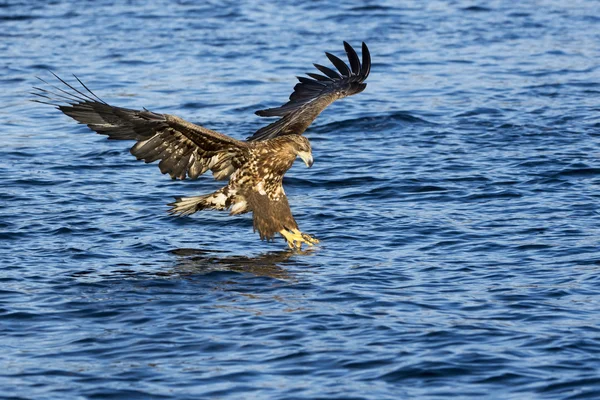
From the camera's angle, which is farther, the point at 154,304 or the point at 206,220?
the point at 206,220

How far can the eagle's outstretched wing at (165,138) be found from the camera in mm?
8086

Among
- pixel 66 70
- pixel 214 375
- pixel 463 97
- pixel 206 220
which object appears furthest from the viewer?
pixel 66 70

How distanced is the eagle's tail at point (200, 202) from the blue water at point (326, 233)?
0.32 m

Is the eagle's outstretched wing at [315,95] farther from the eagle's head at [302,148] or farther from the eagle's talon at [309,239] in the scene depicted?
the eagle's talon at [309,239]

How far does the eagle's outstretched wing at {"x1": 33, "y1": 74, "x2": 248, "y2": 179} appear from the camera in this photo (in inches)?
318

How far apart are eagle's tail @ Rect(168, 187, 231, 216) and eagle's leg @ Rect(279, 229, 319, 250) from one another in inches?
21.8

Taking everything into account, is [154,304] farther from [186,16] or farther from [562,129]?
[186,16]

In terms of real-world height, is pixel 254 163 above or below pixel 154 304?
above

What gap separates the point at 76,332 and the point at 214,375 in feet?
3.89

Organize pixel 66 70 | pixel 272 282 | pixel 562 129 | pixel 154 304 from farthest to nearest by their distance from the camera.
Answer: pixel 66 70, pixel 562 129, pixel 272 282, pixel 154 304

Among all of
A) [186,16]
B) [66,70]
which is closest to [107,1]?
[186,16]

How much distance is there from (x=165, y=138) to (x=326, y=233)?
1760mm

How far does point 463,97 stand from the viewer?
14695 millimetres

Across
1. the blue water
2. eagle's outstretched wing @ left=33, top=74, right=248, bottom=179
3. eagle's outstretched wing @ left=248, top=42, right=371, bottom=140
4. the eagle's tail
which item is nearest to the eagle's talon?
the blue water
